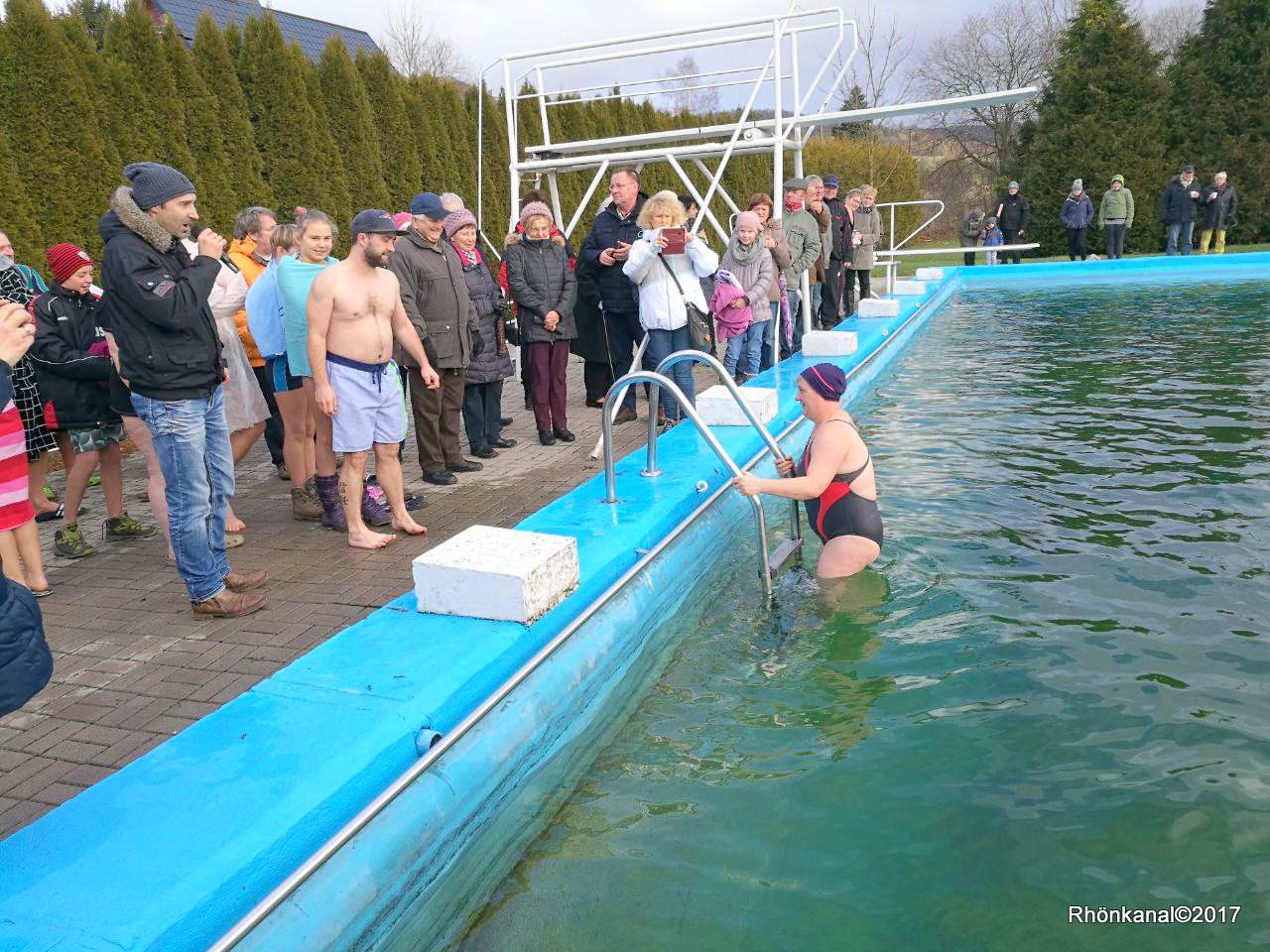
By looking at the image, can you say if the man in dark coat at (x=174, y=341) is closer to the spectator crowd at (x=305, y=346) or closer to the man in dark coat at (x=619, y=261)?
the spectator crowd at (x=305, y=346)

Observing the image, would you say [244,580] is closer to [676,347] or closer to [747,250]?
[676,347]

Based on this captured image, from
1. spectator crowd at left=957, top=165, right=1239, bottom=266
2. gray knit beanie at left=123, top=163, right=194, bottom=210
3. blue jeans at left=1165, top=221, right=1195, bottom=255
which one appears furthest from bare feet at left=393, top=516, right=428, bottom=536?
blue jeans at left=1165, top=221, right=1195, bottom=255

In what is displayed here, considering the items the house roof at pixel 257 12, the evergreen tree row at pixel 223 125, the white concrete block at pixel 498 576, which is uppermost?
the house roof at pixel 257 12

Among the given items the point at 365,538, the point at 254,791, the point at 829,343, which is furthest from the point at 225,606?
the point at 829,343

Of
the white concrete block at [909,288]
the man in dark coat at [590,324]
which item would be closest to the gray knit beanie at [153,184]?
the man in dark coat at [590,324]

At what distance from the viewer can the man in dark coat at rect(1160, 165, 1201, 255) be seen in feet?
70.3

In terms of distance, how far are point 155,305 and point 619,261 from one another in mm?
4820

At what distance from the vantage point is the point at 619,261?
8414 mm

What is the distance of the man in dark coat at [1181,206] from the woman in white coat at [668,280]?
732 inches

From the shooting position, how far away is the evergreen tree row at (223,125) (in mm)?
8867

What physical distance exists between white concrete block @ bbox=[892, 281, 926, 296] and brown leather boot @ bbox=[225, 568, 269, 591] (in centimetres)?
1461

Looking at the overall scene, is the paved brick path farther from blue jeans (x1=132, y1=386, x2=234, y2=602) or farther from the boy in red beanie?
the boy in red beanie

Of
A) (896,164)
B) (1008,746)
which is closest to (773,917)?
(1008,746)

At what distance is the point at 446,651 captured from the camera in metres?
3.61
